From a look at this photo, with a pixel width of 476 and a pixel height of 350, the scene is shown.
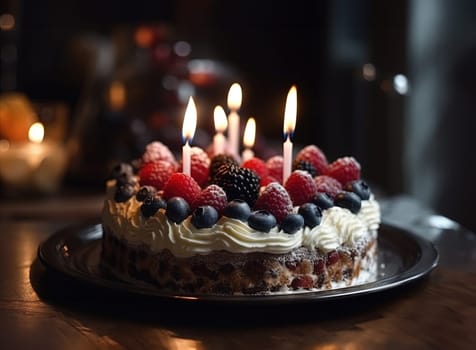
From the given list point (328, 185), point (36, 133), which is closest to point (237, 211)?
point (328, 185)

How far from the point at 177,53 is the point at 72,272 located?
5.00ft

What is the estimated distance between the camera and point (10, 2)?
3971mm

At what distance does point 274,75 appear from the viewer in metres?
4.27

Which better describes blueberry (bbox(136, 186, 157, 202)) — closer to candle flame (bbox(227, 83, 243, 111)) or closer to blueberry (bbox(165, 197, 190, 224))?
blueberry (bbox(165, 197, 190, 224))

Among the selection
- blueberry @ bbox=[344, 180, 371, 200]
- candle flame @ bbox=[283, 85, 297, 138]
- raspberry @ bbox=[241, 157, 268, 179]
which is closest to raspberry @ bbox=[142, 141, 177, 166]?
raspberry @ bbox=[241, 157, 268, 179]

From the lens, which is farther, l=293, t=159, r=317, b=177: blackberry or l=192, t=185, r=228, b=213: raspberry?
l=293, t=159, r=317, b=177: blackberry

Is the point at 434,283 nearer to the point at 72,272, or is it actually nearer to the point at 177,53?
the point at 72,272

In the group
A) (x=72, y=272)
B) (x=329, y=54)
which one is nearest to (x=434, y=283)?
(x=72, y=272)

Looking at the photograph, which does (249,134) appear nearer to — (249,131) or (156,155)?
(249,131)

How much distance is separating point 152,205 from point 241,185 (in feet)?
0.53

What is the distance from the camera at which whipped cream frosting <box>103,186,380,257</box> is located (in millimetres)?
1409

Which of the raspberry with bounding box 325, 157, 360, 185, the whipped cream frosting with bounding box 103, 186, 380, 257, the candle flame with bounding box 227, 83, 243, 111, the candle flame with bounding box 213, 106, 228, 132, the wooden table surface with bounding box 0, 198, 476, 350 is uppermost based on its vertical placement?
the candle flame with bounding box 227, 83, 243, 111

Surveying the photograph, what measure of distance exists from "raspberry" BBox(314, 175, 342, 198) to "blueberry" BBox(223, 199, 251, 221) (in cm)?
22

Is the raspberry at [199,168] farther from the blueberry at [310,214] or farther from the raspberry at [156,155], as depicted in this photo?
the blueberry at [310,214]
